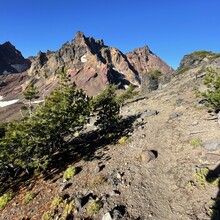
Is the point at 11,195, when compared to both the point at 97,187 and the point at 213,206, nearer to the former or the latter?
→ the point at 97,187

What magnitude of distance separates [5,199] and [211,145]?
17865 millimetres

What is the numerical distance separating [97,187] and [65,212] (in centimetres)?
306

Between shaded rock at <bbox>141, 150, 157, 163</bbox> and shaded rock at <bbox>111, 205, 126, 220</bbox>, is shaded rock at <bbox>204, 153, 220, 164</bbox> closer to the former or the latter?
shaded rock at <bbox>141, 150, 157, 163</bbox>

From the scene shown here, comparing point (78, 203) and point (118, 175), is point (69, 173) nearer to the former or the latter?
point (78, 203)

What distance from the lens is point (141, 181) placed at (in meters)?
15.9

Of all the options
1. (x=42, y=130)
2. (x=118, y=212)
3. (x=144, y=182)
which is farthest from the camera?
(x=42, y=130)

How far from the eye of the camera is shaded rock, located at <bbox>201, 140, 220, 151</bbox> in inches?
674

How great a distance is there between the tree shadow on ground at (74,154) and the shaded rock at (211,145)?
9.08 metres

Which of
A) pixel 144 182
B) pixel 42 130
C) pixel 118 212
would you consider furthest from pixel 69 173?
pixel 118 212

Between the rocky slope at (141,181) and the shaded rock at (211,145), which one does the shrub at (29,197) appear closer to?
the rocky slope at (141,181)

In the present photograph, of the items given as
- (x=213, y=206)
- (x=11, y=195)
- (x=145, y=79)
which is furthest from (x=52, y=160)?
(x=145, y=79)

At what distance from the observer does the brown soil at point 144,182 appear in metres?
12.9

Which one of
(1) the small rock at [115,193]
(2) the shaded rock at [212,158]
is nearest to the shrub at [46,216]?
(1) the small rock at [115,193]

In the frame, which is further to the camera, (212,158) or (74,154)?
(74,154)
